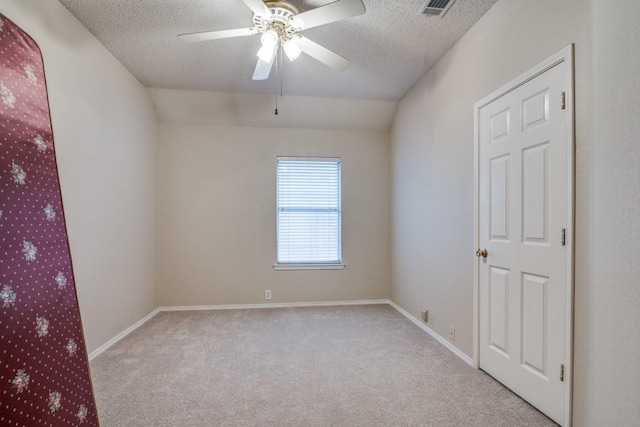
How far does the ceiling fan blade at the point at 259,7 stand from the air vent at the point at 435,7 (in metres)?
1.16

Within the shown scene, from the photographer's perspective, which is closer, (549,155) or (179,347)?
(549,155)

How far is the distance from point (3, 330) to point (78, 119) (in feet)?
6.03

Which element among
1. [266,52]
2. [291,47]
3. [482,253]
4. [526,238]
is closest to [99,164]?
[266,52]

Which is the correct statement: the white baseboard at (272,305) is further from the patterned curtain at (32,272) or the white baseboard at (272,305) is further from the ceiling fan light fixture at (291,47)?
the ceiling fan light fixture at (291,47)

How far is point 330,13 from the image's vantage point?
1.94m

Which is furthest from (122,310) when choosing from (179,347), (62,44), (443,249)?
(443,249)

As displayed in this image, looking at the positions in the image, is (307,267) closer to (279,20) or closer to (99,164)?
(99,164)

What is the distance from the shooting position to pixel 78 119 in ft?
8.30

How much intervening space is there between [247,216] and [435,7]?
314cm

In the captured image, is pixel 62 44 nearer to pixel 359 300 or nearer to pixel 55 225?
pixel 55 225

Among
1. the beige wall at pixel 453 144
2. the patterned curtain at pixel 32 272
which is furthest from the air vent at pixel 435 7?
the patterned curtain at pixel 32 272

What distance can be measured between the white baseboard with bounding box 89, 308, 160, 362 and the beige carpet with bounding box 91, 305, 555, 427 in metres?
0.06

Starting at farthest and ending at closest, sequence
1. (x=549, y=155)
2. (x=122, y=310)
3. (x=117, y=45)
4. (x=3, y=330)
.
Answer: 1. (x=122, y=310)
2. (x=117, y=45)
3. (x=549, y=155)
4. (x=3, y=330)

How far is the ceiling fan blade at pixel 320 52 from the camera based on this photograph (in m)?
2.28
